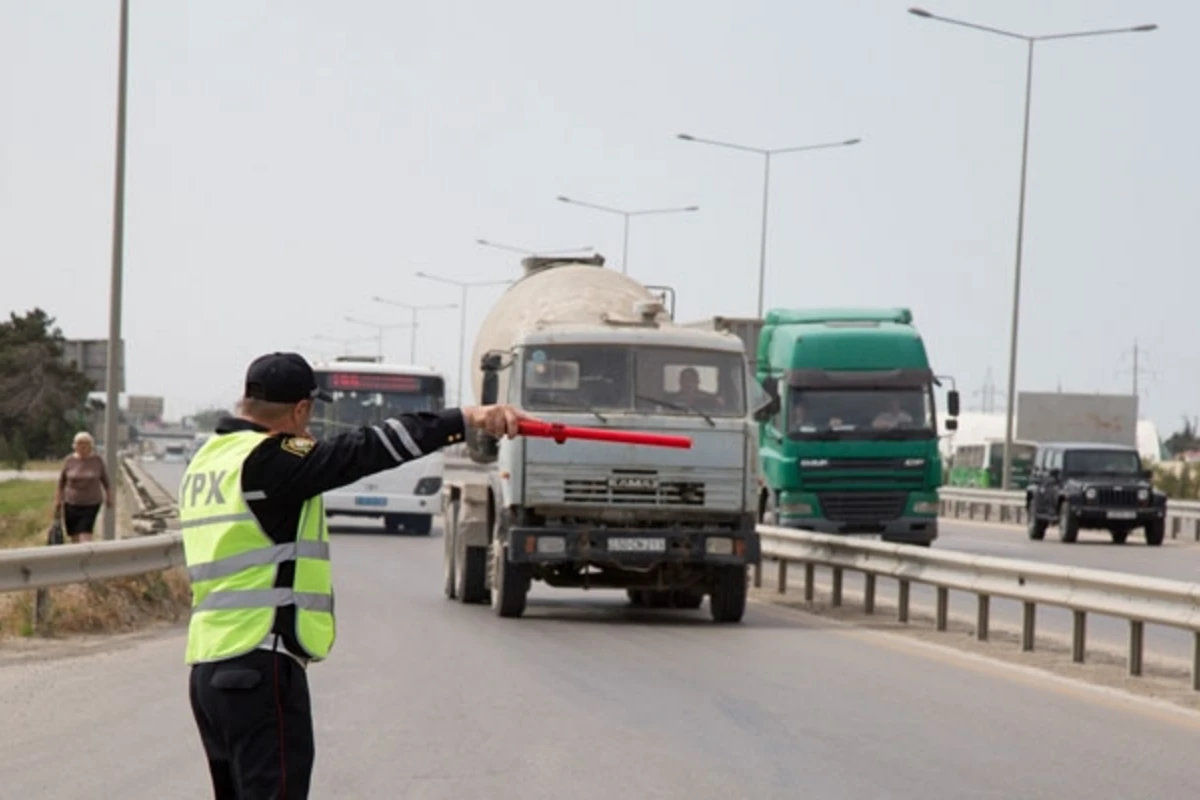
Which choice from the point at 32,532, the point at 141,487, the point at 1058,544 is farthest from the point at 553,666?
the point at 141,487

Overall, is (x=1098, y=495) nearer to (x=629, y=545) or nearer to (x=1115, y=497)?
(x=1115, y=497)

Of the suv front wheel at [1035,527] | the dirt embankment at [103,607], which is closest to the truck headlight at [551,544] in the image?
the dirt embankment at [103,607]

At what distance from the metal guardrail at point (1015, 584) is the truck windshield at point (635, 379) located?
93.4 inches

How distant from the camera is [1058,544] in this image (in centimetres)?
4562

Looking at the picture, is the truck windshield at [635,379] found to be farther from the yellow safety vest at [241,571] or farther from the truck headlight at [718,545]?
the yellow safety vest at [241,571]

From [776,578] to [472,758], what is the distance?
20511 mm

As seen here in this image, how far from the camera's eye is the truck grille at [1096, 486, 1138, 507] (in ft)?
150

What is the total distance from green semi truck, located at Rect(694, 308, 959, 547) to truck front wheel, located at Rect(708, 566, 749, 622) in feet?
41.5

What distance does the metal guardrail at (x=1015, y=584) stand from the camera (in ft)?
56.4

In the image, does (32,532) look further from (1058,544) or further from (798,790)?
(798,790)

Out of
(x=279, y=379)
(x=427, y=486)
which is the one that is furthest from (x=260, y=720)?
(x=427, y=486)

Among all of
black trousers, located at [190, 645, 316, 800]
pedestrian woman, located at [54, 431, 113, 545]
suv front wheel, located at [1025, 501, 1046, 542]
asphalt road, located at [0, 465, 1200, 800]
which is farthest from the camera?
suv front wheel, located at [1025, 501, 1046, 542]

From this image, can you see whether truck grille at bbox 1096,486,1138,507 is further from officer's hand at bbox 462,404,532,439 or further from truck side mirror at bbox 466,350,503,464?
officer's hand at bbox 462,404,532,439

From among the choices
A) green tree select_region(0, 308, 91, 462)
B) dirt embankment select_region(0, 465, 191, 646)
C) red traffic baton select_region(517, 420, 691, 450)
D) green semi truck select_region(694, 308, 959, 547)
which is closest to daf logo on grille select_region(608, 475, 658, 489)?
dirt embankment select_region(0, 465, 191, 646)
